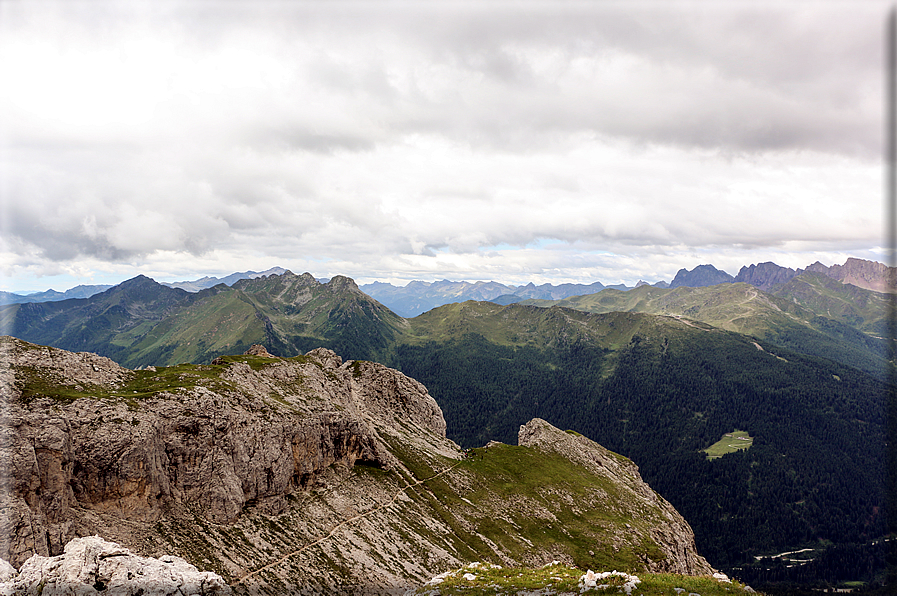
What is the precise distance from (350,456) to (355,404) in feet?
104

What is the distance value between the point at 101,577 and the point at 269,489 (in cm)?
5347

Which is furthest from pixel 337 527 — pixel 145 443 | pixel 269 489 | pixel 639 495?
pixel 639 495

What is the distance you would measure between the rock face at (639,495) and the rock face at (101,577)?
108 m

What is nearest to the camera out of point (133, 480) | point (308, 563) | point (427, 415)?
point (133, 480)

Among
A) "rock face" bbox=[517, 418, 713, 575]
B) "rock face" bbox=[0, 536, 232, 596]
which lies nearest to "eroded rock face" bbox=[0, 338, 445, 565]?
"rock face" bbox=[0, 536, 232, 596]

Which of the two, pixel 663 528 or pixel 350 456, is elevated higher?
pixel 350 456

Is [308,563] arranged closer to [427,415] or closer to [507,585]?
[507,585]

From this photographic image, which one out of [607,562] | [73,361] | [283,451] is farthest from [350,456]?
[607,562]

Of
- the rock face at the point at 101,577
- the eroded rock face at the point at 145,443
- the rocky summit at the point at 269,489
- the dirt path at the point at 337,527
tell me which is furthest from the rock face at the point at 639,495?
the rock face at the point at 101,577

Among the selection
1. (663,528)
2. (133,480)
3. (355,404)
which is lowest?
(663,528)

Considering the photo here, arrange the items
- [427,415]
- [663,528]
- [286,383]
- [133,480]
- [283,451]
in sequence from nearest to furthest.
A: [133,480] < [283,451] < [286,383] < [663,528] < [427,415]

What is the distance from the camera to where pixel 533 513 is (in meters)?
124

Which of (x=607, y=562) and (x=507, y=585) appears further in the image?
(x=607, y=562)

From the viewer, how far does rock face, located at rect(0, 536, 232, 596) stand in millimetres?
34969
